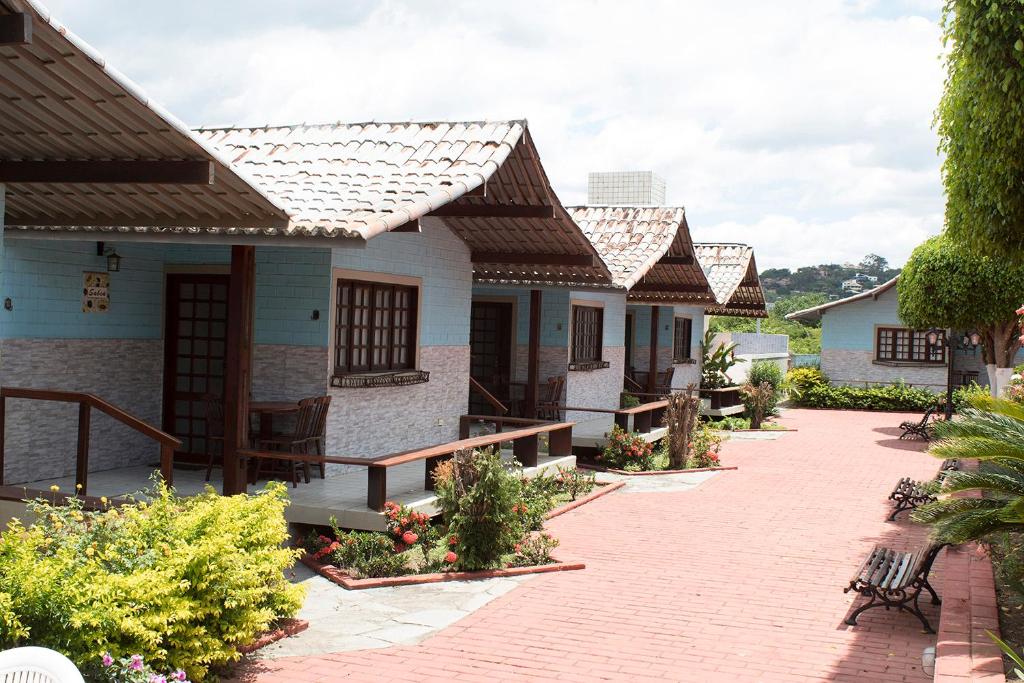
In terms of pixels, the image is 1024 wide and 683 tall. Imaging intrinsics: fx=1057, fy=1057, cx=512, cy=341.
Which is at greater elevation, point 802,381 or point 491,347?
point 491,347

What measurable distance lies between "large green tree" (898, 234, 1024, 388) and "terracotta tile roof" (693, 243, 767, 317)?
3.89 m

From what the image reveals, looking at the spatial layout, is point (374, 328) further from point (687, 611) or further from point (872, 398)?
point (872, 398)

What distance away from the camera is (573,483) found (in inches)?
555

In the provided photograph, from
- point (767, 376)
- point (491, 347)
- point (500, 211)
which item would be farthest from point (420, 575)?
point (767, 376)

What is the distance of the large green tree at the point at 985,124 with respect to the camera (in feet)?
27.9

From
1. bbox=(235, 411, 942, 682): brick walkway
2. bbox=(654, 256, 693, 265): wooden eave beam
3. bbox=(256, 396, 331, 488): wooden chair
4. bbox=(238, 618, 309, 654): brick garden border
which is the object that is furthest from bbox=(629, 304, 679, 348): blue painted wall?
bbox=(238, 618, 309, 654): brick garden border

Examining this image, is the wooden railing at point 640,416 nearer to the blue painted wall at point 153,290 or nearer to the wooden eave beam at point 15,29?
the blue painted wall at point 153,290

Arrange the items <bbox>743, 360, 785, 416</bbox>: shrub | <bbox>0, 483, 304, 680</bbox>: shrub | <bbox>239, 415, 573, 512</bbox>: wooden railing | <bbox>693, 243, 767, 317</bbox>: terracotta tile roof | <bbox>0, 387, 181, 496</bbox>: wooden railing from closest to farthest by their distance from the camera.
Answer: <bbox>0, 483, 304, 680</bbox>: shrub → <bbox>0, 387, 181, 496</bbox>: wooden railing → <bbox>239, 415, 573, 512</bbox>: wooden railing → <bbox>693, 243, 767, 317</bbox>: terracotta tile roof → <bbox>743, 360, 785, 416</bbox>: shrub

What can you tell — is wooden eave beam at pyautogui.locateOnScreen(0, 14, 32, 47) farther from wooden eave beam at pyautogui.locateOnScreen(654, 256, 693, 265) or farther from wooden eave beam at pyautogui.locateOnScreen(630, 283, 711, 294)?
wooden eave beam at pyautogui.locateOnScreen(630, 283, 711, 294)

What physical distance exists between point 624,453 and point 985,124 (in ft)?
31.0

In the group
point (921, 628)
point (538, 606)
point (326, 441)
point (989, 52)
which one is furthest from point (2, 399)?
point (989, 52)

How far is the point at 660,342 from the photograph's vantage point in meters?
25.6

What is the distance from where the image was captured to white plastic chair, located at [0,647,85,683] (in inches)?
167

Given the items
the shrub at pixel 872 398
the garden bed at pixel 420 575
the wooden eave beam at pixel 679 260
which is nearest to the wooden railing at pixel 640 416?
the wooden eave beam at pixel 679 260
